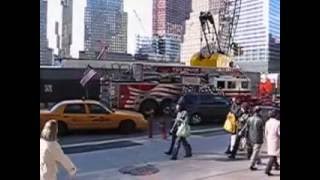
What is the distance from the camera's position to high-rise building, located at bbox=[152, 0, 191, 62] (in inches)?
154

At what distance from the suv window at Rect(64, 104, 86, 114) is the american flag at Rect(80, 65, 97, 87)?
438mm

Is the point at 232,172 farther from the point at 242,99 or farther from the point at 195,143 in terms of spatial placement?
the point at 242,99

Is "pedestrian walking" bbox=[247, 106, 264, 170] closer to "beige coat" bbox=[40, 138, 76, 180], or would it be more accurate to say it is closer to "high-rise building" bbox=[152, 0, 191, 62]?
"high-rise building" bbox=[152, 0, 191, 62]

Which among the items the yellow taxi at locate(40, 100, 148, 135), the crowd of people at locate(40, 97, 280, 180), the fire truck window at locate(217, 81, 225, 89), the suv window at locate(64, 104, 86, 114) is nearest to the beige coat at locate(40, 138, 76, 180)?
the crowd of people at locate(40, 97, 280, 180)

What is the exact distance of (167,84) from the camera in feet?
18.3

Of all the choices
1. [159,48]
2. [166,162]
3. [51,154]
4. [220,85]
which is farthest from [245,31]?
[51,154]

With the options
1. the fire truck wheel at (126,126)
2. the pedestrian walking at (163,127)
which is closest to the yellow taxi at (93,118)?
the fire truck wheel at (126,126)

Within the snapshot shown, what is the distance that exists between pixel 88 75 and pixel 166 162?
5.39 feet

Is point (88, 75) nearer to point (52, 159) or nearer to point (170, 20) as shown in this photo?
point (170, 20)
